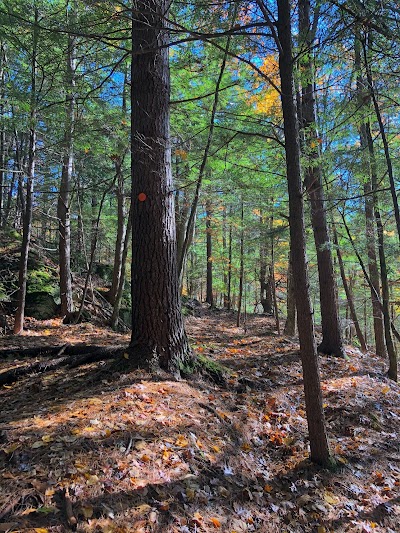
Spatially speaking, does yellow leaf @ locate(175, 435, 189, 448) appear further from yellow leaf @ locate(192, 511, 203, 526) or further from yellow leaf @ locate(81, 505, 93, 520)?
yellow leaf @ locate(81, 505, 93, 520)

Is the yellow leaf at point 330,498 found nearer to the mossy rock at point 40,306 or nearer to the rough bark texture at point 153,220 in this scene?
the rough bark texture at point 153,220

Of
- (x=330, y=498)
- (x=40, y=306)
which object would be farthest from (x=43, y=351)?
(x=330, y=498)

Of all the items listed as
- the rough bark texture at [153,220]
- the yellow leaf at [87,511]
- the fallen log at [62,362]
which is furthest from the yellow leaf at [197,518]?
the fallen log at [62,362]

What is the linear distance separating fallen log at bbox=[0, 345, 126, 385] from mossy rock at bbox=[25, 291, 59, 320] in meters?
4.07

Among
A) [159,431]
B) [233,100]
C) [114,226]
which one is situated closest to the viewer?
[159,431]

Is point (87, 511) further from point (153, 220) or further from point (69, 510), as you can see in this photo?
point (153, 220)

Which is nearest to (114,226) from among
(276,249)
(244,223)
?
(244,223)

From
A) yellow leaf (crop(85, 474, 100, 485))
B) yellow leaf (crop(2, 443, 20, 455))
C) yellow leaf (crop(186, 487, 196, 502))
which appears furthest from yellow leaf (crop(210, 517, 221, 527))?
yellow leaf (crop(2, 443, 20, 455))

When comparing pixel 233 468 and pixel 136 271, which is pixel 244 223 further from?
pixel 233 468

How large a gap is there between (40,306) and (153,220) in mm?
6090

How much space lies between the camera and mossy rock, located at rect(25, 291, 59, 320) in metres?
8.88

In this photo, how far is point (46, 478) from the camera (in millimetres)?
2480

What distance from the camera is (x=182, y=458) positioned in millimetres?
3182

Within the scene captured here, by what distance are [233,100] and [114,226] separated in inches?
388
